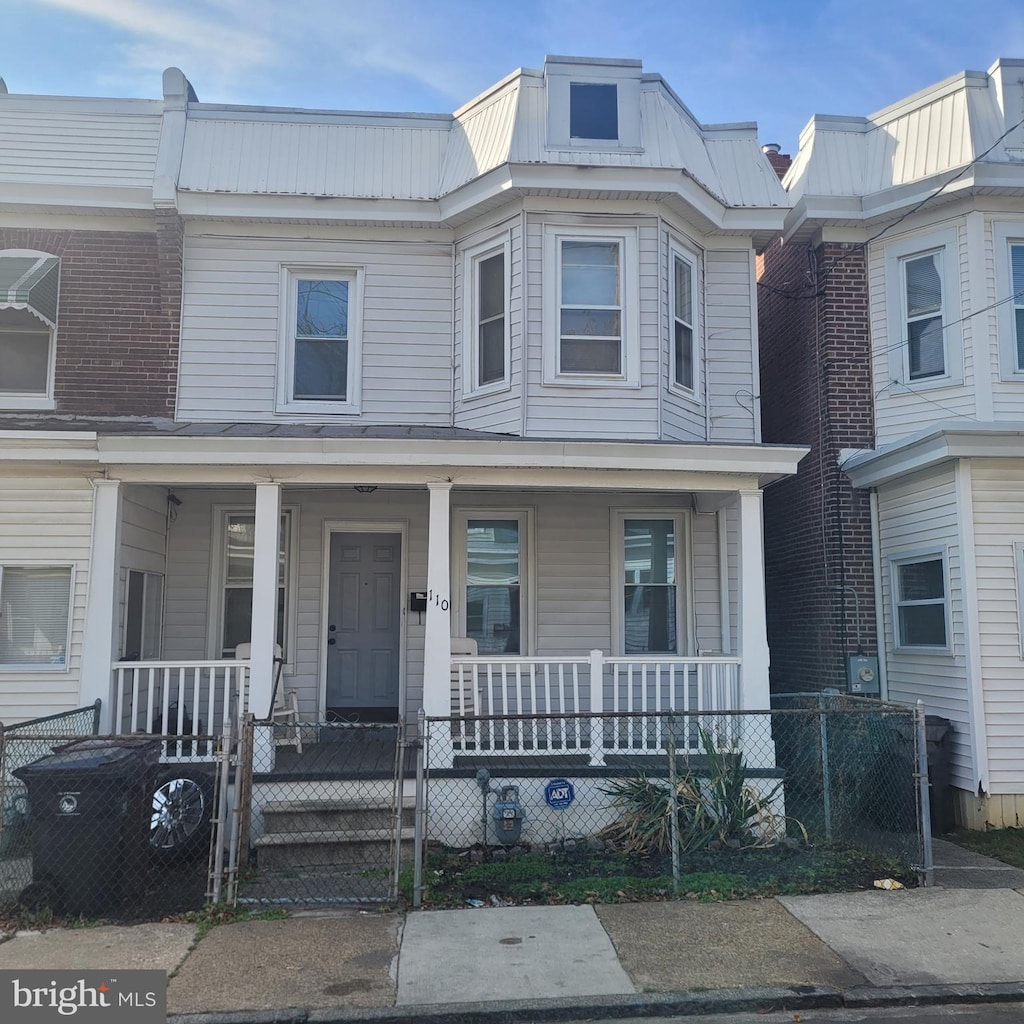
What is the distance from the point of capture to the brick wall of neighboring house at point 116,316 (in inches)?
378

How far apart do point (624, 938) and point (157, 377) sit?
289 inches

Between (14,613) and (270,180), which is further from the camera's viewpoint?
(270,180)

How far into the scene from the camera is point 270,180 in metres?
9.86

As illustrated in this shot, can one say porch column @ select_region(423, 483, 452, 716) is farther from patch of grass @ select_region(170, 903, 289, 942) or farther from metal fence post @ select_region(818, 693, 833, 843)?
metal fence post @ select_region(818, 693, 833, 843)

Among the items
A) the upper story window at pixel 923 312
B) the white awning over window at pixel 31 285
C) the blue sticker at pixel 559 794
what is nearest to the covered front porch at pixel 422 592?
the blue sticker at pixel 559 794

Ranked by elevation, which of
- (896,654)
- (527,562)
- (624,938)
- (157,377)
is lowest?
Result: (624,938)

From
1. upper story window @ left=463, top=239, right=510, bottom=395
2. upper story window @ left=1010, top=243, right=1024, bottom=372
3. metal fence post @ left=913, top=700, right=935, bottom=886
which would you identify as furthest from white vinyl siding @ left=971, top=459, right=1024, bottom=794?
upper story window @ left=463, top=239, right=510, bottom=395

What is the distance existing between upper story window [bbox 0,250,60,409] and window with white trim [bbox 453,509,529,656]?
470 centimetres

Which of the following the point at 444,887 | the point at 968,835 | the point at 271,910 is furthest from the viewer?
the point at 968,835

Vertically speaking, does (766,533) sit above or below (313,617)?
above

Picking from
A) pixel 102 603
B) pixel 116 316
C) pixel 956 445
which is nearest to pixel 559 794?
pixel 102 603

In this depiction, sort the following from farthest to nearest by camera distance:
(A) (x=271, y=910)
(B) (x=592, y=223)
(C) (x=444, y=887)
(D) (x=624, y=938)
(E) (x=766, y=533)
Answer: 1. (E) (x=766, y=533)
2. (B) (x=592, y=223)
3. (C) (x=444, y=887)
4. (A) (x=271, y=910)
5. (D) (x=624, y=938)

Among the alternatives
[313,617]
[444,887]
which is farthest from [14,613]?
[444,887]

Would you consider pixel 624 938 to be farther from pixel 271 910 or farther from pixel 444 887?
pixel 271 910
